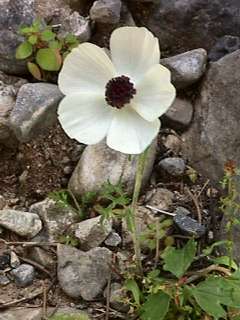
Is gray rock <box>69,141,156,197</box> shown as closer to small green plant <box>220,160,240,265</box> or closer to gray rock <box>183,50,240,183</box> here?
gray rock <box>183,50,240,183</box>

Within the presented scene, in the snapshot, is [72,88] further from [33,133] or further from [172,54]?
[172,54]

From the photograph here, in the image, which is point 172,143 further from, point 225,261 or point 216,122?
point 225,261

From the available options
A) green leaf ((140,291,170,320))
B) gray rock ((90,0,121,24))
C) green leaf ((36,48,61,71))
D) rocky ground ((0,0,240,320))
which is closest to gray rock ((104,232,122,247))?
rocky ground ((0,0,240,320))

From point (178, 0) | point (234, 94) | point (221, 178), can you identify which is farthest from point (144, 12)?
point (221, 178)

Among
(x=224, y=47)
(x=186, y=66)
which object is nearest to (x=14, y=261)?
(x=186, y=66)

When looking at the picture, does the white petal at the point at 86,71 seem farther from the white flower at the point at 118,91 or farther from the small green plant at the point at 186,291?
the small green plant at the point at 186,291
